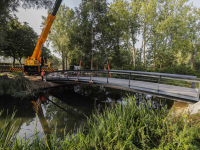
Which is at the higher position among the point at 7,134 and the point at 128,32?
the point at 128,32

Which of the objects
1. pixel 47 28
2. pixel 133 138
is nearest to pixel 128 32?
pixel 47 28

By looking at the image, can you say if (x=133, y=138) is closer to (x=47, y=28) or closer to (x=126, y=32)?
(x=47, y=28)

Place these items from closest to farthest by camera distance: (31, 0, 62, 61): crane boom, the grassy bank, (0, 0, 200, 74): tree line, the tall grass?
the tall grass, the grassy bank, (31, 0, 62, 61): crane boom, (0, 0, 200, 74): tree line

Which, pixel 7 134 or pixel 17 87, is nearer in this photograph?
pixel 7 134

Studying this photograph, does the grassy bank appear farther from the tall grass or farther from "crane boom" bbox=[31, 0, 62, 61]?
"crane boom" bbox=[31, 0, 62, 61]

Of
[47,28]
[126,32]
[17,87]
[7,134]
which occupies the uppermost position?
[126,32]

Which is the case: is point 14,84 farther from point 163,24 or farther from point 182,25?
point 182,25

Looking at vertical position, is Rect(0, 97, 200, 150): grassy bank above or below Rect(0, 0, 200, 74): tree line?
below

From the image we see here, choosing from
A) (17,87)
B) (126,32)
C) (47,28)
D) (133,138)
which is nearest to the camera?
(133,138)

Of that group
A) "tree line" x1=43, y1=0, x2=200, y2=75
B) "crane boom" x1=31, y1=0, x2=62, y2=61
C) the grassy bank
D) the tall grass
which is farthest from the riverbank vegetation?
"tree line" x1=43, y1=0, x2=200, y2=75

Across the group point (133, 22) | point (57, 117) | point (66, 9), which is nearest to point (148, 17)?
point (133, 22)

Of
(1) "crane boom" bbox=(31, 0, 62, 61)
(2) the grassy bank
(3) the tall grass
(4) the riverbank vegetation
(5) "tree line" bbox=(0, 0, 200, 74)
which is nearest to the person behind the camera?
(3) the tall grass

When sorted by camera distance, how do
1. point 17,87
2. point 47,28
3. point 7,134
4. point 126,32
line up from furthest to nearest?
point 126,32 → point 47,28 → point 17,87 → point 7,134

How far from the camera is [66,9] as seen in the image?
63.7ft
